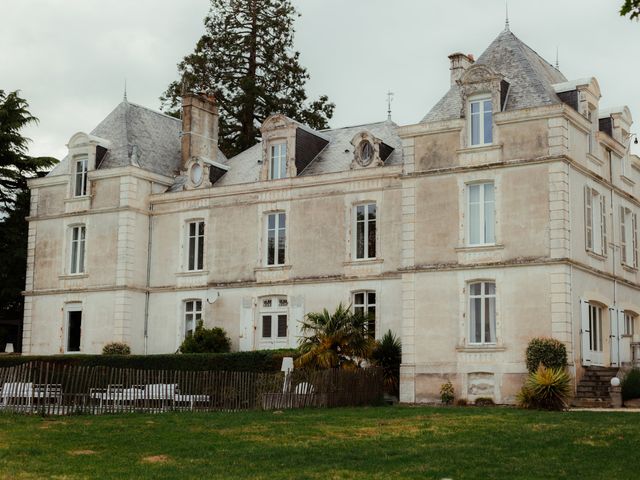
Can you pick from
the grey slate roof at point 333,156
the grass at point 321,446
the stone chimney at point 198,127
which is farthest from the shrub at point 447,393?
the stone chimney at point 198,127

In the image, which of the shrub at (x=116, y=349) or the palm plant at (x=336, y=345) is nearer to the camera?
the palm plant at (x=336, y=345)

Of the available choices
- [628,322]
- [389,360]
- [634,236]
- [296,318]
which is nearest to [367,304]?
[296,318]

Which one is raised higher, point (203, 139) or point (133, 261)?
point (203, 139)

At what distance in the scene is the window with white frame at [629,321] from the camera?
95.9 feet

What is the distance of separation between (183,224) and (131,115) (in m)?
5.38

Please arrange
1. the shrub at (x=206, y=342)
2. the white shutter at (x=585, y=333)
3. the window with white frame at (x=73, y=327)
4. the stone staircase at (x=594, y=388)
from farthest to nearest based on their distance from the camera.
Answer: the window with white frame at (x=73, y=327) → the shrub at (x=206, y=342) → the white shutter at (x=585, y=333) → the stone staircase at (x=594, y=388)

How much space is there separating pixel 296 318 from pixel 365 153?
5492 mm

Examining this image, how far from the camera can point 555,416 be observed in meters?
19.6

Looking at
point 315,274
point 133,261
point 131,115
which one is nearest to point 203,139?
point 131,115

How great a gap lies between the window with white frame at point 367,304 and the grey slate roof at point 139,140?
30.9ft

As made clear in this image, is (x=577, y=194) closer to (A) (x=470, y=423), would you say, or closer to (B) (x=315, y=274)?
(B) (x=315, y=274)

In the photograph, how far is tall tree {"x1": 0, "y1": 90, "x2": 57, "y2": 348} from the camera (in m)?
40.6

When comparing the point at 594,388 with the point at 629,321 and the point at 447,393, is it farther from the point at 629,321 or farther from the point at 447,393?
the point at 629,321

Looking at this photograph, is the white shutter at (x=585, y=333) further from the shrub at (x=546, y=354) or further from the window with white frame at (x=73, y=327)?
the window with white frame at (x=73, y=327)
